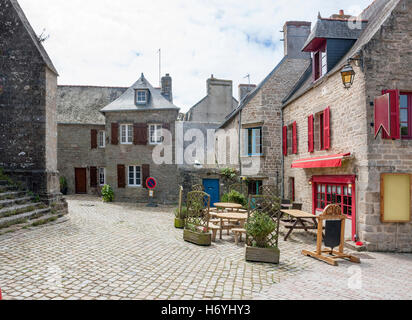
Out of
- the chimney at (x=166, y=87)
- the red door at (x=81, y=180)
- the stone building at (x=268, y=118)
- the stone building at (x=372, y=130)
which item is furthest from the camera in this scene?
the red door at (x=81, y=180)

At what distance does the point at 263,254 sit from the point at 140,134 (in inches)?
523

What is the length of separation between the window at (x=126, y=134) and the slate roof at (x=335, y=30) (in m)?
11.7

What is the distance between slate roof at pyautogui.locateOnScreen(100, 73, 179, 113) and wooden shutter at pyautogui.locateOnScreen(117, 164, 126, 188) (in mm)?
3375

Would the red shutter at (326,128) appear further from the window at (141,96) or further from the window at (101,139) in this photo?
the window at (101,139)

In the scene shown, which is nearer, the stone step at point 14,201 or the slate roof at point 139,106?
the stone step at point 14,201

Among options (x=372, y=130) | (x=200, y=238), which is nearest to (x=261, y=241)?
(x=200, y=238)

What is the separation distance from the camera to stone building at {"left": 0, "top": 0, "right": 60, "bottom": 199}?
10133 mm

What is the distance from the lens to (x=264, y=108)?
45.8ft

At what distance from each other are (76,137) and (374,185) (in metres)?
19.4

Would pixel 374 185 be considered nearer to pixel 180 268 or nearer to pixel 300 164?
pixel 300 164

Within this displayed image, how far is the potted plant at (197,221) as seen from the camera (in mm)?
7590

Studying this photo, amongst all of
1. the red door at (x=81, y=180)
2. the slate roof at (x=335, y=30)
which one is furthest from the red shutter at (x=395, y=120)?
the red door at (x=81, y=180)

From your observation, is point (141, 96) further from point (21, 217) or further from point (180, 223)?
point (21, 217)
